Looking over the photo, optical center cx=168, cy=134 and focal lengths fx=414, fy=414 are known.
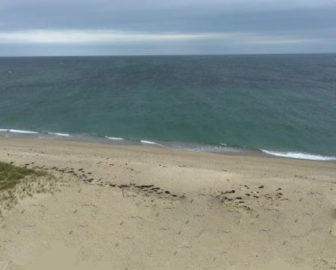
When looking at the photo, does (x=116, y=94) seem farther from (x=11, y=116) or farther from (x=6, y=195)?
(x=6, y=195)

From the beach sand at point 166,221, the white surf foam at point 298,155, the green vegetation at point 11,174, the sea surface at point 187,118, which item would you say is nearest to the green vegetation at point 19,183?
the green vegetation at point 11,174

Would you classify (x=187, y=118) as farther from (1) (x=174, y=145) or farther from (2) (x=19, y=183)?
(2) (x=19, y=183)

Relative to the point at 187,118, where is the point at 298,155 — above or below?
below

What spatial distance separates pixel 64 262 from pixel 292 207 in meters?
8.18

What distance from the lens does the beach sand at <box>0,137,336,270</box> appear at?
11.4 m

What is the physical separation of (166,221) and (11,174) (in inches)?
267

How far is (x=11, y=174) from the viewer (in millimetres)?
16156

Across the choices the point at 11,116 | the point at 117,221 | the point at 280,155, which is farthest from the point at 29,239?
the point at 11,116

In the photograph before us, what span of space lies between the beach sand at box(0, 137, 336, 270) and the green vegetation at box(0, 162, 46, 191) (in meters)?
0.93

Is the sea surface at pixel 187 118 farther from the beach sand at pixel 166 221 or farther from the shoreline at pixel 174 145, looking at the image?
the beach sand at pixel 166 221

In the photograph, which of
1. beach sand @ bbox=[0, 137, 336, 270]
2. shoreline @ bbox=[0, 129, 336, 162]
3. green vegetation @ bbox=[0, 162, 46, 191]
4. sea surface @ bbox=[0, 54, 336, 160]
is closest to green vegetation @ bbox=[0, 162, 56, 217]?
green vegetation @ bbox=[0, 162, 46, 191]

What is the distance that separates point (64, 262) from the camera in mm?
11117

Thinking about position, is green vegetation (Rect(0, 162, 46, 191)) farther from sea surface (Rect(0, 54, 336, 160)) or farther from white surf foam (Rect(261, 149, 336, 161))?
white surf foam (Rect(261, 149, 336, 161))

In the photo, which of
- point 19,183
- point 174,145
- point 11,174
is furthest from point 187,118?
point 19,183
